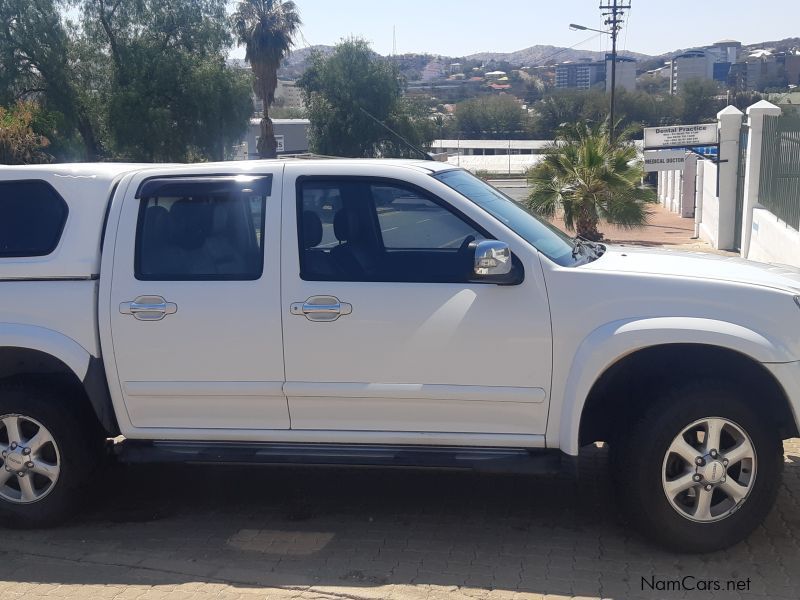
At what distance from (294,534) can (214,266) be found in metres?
1.51

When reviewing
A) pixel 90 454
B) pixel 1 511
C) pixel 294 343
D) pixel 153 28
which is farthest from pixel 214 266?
pixel 153 28

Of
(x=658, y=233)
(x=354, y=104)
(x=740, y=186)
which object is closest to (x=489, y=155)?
(x=354, y=104)

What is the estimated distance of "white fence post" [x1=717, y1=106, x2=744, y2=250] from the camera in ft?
62.6

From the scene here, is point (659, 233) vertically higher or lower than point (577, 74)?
lower

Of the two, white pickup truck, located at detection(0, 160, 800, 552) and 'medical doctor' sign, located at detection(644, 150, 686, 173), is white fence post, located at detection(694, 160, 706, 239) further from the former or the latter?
white pickup truck, located at detection(0, 160, 800, 552)

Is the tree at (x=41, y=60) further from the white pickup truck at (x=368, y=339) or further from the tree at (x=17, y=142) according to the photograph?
the white pickup truck at (x=368, y=339)

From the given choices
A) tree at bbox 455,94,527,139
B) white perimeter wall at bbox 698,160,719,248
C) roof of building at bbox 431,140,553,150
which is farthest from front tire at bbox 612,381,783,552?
tree at bbox 455,94,527,139

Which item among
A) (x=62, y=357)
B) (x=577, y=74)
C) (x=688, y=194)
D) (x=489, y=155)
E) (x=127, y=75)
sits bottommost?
(x=489, y=155)

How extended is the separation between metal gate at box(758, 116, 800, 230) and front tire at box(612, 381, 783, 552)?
306 inches

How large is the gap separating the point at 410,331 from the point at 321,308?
0.47 meters

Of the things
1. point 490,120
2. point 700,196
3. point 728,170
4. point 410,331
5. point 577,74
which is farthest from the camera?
point 577,74

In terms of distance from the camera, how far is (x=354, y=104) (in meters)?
49.8

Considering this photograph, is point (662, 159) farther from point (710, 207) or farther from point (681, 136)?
point (710, 207)

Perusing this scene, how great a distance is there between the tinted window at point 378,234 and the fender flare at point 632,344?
72 cm
